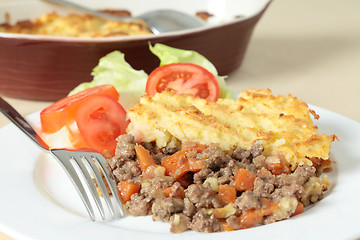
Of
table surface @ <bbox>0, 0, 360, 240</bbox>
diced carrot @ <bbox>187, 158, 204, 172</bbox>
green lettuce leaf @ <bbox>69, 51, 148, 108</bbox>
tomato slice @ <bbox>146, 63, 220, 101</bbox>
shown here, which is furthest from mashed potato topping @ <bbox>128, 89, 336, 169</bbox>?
table surface @ <bbox>0, 0, 360, 240</bbox>

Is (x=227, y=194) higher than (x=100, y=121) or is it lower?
higher

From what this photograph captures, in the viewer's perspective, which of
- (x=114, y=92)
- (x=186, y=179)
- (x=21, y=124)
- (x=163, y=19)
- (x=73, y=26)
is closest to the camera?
(x=186, y=179)

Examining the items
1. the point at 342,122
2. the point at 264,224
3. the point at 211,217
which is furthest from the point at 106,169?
the point at 342,122

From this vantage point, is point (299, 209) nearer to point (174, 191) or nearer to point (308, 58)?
point (174, 191)

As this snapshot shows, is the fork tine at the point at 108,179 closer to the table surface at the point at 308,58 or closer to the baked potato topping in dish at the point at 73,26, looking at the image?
the table surface at the point at 308,58

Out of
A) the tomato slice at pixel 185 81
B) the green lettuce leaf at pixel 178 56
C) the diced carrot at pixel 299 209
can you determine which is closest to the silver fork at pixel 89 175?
the diced carrot at pixel 299 209

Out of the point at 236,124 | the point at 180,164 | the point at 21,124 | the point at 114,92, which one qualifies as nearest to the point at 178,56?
the point at 114,92

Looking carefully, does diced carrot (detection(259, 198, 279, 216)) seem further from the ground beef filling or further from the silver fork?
the silver fork
